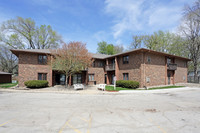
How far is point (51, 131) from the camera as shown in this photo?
12.1 ft

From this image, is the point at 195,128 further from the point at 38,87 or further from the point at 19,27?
the point at 19,27

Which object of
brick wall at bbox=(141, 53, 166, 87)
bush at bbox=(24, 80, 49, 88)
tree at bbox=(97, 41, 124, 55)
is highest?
tree at bbox=(97, 41, 124, 55)

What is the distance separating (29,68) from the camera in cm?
1752

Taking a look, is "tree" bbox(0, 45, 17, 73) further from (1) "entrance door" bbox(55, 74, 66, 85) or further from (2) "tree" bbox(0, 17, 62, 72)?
(1) "entrance door" bbox(55, 74, 66, 85)

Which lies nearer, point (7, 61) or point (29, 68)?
point (29, 68)

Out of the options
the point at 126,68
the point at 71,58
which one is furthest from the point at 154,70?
the point at 71,58

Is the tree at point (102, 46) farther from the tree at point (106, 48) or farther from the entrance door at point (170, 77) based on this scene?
the entrance door at point (170, 77)

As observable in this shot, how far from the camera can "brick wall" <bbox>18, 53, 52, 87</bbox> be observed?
56.2 feet

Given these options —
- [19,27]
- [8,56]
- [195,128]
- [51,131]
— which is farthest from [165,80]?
[8,56]

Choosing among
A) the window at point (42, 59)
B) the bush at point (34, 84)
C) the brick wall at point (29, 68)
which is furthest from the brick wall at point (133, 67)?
the window at point (42, 59)

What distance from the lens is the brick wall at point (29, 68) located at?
17.1m

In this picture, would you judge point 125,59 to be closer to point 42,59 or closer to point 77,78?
point 77,78

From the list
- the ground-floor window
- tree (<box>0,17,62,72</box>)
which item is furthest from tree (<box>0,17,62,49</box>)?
the ground-floor window

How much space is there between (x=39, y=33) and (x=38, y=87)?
80.2 feet
